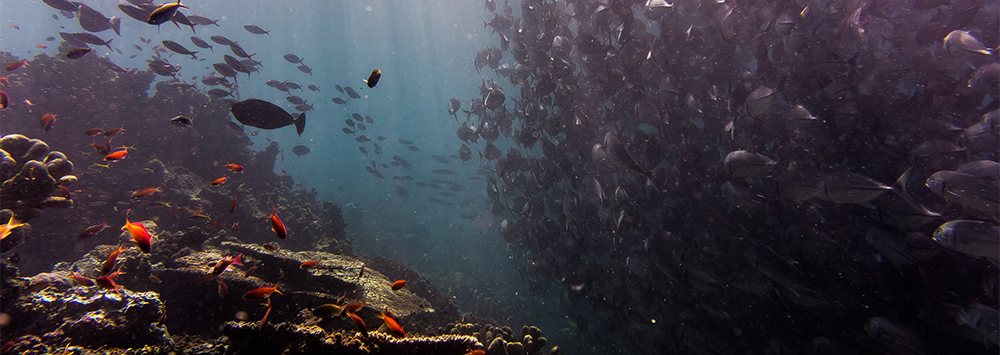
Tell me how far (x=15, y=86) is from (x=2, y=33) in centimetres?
10036

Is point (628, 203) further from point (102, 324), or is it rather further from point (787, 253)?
point (102, 324)

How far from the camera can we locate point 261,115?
3.77m

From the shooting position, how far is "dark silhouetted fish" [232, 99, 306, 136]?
3.60 meters

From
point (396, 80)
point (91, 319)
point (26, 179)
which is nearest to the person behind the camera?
point (91, 319)

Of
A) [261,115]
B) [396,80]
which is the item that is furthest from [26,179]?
[396,80]

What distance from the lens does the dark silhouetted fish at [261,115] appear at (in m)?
3.60

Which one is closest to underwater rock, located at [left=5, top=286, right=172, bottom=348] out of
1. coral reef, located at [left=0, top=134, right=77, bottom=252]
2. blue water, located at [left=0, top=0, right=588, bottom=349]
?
coral reef, located at [left=0, top=134, right=77, bottom=252]

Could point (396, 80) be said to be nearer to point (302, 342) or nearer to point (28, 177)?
point (28, 177)

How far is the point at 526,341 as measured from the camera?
13.2ft

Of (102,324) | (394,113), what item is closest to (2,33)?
(394,113)

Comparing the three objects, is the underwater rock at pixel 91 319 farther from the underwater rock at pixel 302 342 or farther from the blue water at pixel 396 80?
the blue water at pixel 396 80

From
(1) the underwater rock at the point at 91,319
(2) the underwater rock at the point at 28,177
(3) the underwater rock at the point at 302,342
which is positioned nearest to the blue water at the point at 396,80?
(2) the underwater rock at the point at 28,177

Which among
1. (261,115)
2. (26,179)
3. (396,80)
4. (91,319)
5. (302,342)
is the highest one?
(261,115)

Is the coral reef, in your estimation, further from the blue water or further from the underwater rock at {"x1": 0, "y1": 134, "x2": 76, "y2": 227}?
the blue water
